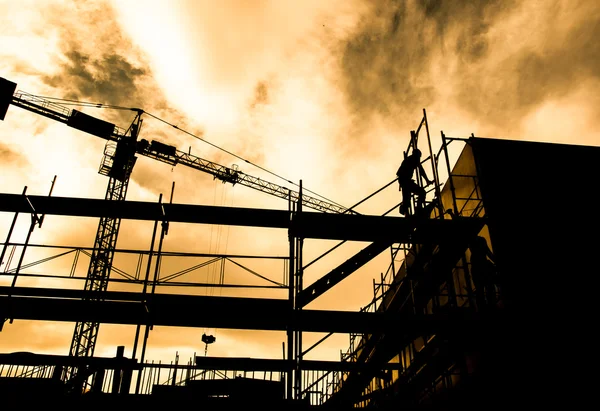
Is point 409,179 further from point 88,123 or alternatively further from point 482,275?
point 88,123

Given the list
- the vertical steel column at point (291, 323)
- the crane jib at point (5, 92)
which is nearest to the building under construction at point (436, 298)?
the vertical steel column at point (291, 323)

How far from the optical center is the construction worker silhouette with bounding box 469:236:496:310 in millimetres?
8672

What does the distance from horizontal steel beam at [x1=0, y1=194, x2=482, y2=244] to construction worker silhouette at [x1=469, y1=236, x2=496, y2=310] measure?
1.37 metres

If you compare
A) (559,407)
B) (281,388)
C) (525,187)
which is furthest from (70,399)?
(525,187)

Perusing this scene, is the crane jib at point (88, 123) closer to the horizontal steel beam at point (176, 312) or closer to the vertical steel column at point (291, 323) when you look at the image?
the horizontal steel beam at point (176, 312)

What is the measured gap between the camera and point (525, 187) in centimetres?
1057

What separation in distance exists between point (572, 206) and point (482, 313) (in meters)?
4.41

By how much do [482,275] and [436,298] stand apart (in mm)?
2905

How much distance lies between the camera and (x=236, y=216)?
10336 millimetres

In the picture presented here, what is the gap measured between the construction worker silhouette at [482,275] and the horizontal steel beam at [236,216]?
1370 mm

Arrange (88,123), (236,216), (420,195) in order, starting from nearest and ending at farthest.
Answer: (236,216), (420,195), (88,123)

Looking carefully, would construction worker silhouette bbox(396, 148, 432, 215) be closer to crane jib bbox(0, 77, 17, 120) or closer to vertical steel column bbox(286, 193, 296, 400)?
vertical steel column bbox(286, 193, 296, 400)

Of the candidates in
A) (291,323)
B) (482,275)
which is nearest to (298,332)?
(291,323)

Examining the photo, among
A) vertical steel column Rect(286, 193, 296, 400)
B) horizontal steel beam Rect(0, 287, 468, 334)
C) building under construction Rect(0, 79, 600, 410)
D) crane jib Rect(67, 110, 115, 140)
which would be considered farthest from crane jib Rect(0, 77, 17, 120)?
vertical steel column Rect(286, 193, 296, 400)
